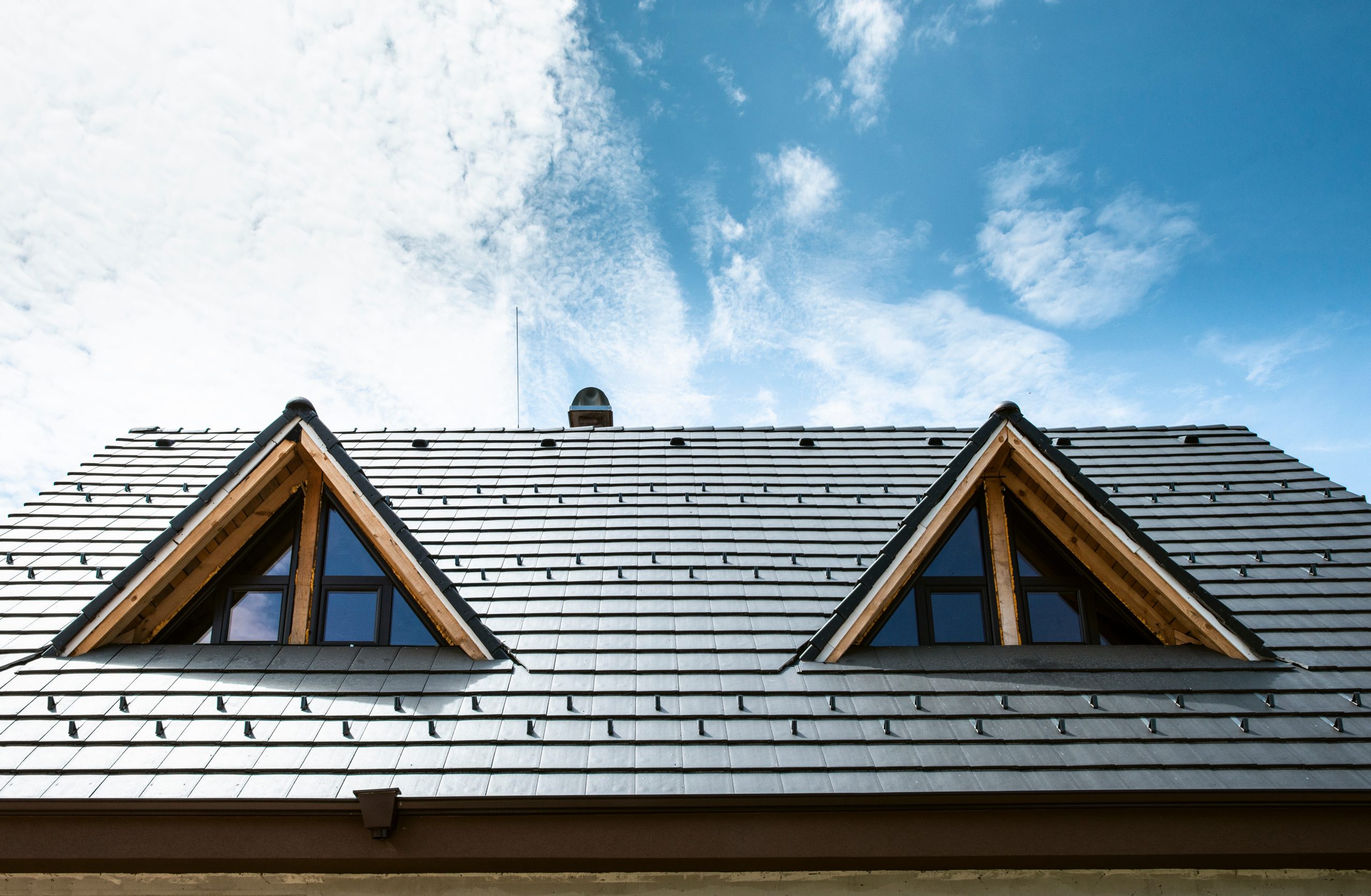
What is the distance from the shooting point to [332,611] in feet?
18.8

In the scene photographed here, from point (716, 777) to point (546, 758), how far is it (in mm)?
1035

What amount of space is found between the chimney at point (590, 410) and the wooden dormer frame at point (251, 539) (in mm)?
4962

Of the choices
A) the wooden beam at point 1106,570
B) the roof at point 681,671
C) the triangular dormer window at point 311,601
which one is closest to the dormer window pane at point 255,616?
the triangular dormer window at point 311,601

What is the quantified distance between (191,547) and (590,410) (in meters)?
5.90

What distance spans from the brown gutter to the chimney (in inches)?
271

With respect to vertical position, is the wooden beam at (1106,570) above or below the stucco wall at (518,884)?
above

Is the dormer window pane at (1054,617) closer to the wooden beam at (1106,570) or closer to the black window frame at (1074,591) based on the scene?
the black window frame at (1074,591)

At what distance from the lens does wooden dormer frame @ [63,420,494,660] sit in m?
5.33

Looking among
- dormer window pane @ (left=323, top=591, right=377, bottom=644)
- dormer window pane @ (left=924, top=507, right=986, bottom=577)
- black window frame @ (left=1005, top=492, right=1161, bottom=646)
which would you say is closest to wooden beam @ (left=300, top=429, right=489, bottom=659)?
dormer window pane @ (left=323, top=591, right=377, bottom=644)

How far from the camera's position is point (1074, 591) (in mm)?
5973

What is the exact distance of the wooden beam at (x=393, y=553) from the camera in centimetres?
541

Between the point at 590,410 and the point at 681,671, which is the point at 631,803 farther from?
the point at 590,410

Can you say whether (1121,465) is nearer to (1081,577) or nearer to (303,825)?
(1081,577)

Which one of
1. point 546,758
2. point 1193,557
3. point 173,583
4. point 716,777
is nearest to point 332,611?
point 173,583
